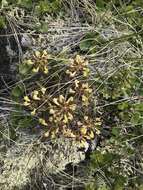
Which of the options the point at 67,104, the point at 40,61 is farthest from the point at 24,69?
the point at 67,104

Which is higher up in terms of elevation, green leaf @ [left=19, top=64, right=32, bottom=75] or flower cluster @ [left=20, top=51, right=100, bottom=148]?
green leaf @ [left=19, top=64, right=32, bottom=75]

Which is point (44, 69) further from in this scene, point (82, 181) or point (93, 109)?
point (82, 181)

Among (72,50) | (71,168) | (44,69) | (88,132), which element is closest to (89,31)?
(72,50)

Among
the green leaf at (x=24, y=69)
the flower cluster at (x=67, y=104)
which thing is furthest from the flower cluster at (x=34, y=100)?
the green leaf at (x=24, y=69)

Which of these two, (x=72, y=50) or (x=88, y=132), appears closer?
(x=88, y=132)

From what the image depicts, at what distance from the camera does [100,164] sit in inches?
94.0

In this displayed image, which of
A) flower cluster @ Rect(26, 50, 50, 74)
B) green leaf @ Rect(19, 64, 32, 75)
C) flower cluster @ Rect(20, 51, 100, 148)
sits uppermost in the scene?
flower cluster @ Rect(26, 50, 50, 74)

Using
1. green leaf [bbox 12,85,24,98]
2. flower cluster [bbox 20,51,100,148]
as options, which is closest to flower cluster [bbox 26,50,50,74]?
flower cluster [bbox 20,51,100,148]

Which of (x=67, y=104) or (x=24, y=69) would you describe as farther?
(x=24, y=69)

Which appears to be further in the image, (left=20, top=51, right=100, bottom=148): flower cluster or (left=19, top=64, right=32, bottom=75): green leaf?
(left=19, top=64, right=32, bottom=75): green leaf

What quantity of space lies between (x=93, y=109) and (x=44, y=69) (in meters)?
0.30

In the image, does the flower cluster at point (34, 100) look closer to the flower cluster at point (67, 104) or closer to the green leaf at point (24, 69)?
the flower cluster at point (67, 104)

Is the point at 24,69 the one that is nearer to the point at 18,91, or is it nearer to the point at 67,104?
the point at 18,91

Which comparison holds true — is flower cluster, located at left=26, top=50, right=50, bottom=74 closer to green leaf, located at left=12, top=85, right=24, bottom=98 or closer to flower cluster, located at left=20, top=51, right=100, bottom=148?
flower cluster, located at left=20, top=51, right=100, bottom=148
